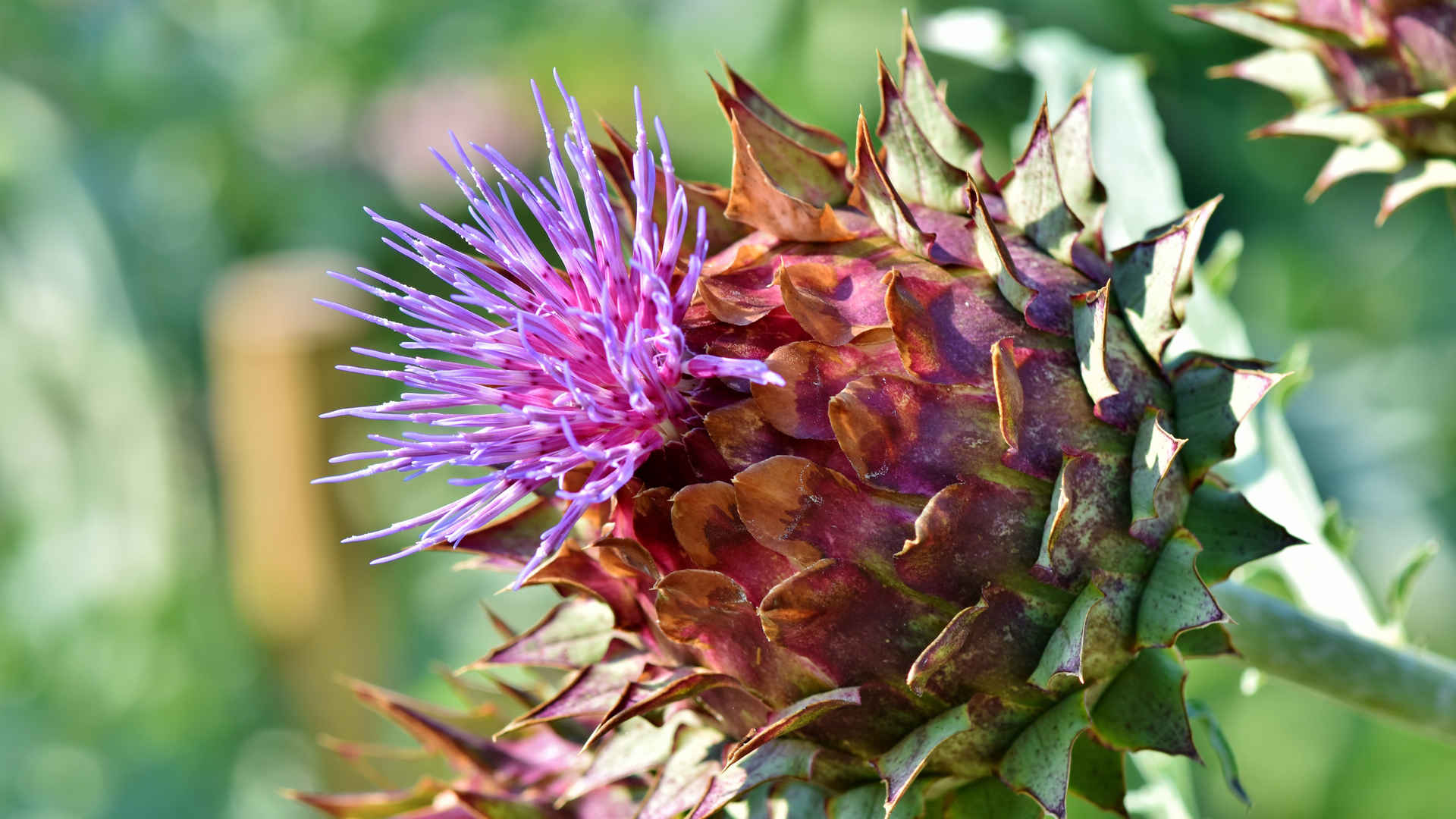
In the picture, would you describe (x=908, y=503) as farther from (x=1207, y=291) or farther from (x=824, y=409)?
(x=1207, y=291)

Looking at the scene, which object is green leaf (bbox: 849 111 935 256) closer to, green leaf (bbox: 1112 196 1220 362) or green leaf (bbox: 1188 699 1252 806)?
green leaf (bbox: 1112 196 1220 362)

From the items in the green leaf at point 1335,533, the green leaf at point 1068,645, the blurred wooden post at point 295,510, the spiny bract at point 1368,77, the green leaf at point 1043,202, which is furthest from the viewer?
the blurred wooden post at point 295,510

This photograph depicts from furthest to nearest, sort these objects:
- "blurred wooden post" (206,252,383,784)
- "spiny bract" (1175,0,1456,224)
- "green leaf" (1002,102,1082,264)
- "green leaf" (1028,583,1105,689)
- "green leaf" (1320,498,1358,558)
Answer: "blurred wooden post" (206,252,383,784), "green leaf" (1320,498,1358,558), "spiny bract" (1175,0,1456,224), "green leaf" (1002,102,1082,264), "green leaf" (1028,583,1105,689)

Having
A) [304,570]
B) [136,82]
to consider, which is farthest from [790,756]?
[136,82]

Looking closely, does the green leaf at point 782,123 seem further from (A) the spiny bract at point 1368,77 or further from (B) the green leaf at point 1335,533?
(B) the green leaf at point 1335,533

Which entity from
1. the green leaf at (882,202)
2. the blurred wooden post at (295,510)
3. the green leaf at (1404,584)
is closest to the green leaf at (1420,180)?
the green leaf at (1404,584)

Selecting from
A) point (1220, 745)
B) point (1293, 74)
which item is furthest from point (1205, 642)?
point (1293, 74)

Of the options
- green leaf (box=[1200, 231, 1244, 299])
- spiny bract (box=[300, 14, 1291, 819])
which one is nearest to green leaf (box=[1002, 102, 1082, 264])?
spiny bract (box=[300, 14, 1291, 819])
